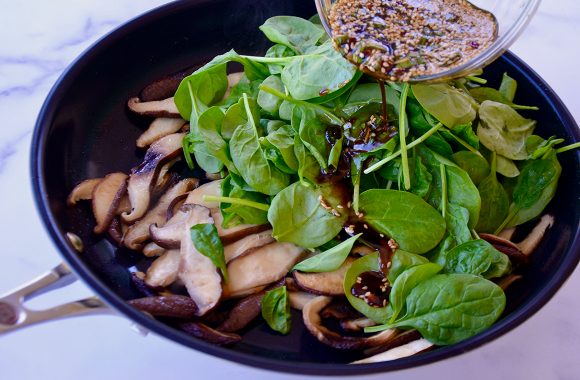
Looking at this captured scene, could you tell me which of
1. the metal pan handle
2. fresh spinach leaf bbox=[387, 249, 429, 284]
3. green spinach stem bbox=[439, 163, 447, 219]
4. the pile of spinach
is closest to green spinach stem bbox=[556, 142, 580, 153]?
the pile of spinach

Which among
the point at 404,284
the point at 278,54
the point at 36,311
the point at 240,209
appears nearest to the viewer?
the point at 36,311

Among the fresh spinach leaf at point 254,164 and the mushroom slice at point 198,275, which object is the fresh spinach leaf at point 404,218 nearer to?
the fresh spinach leaf at point 254,164

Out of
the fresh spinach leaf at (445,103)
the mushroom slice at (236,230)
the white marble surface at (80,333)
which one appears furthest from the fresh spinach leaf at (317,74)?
the white marble surface at (80,333)

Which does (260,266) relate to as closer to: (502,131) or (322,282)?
(322,282)

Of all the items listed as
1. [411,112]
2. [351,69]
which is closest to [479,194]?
[411,112]

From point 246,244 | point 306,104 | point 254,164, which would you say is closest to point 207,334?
point 246,244

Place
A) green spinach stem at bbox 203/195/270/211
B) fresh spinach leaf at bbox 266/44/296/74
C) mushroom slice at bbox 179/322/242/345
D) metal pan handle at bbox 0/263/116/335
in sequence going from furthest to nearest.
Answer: fresh spinach leaf at bbox 266/44/296/74
green spinach stem at bbox 203/195/270/211
mushroom slice at bbox 179/322/242/345
metal pan handle at bbox 0/263/116/335

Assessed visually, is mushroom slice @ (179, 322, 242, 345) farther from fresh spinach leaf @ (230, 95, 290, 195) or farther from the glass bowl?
the glass bowl

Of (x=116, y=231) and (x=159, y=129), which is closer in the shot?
(x=116, y=231)
